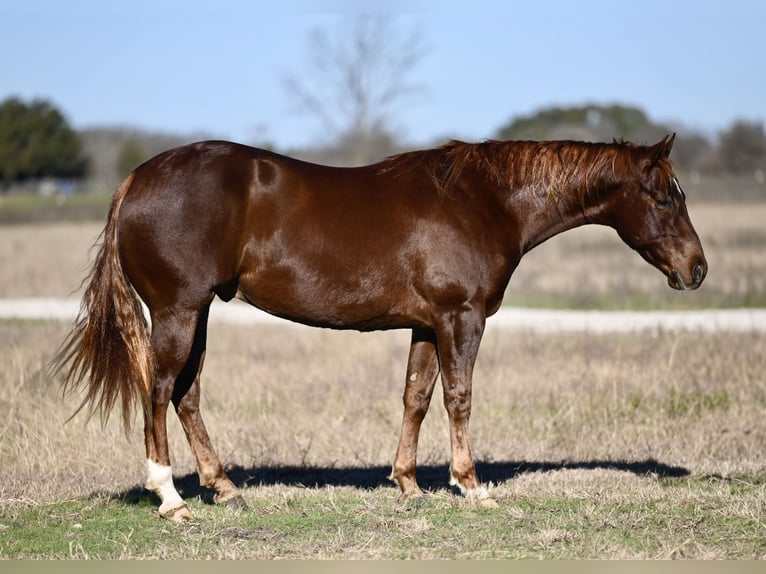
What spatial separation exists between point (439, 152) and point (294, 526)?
2.65 meters

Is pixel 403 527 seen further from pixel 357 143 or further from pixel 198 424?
pixel 357 143

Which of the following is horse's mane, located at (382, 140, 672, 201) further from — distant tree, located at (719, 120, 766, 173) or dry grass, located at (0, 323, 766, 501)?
distant tree, located at (719, 120, 766, 173)

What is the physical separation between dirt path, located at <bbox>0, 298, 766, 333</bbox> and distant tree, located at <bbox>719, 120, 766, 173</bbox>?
41202mm

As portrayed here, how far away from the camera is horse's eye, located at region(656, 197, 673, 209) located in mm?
6582

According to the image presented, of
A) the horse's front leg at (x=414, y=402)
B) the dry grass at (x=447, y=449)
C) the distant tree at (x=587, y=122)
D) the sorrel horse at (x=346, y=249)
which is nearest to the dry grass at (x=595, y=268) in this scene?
the dry grass at (x=447, y=449)

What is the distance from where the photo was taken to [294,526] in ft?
19.2

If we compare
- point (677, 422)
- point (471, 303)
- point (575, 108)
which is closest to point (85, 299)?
point (471, 303)

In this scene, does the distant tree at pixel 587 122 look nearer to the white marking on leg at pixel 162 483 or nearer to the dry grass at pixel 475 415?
the dry grass at pixel 475 415

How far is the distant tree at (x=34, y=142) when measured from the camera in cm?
6700

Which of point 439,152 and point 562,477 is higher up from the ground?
point 439,152

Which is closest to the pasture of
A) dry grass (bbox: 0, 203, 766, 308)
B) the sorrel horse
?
the sorrel horse

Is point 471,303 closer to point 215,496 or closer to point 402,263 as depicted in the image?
point 402,263

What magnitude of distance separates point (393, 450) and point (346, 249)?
2666 millimetres

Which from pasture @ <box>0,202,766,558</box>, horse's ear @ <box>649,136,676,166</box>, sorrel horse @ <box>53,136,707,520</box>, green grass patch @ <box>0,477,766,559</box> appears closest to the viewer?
green grass patch @ <box>0,477,766,559</box>
